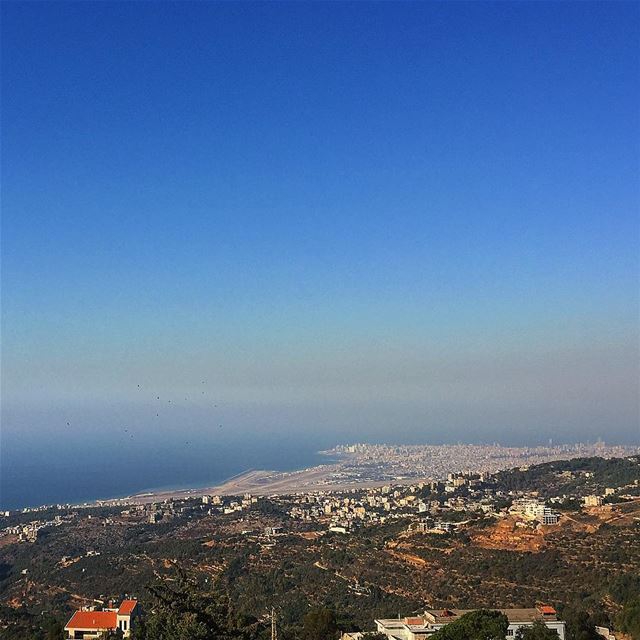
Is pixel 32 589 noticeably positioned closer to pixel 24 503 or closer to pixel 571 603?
pixel 571 603

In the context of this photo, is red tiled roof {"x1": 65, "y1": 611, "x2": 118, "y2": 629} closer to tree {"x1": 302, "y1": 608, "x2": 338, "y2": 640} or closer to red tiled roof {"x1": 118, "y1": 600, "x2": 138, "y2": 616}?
red tiled roof {"x1": 118, "y1": 600, "x2": 138, "y2": 616}

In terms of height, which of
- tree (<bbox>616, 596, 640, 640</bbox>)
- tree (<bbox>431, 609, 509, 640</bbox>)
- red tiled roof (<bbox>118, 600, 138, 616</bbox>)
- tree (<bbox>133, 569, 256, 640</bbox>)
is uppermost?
tree (<bbox>133, 569, 256, 640</bbox>)

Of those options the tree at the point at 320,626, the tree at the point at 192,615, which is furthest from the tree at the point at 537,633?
the tree at the point at 192,615

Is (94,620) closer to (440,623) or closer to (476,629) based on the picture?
(440,623)

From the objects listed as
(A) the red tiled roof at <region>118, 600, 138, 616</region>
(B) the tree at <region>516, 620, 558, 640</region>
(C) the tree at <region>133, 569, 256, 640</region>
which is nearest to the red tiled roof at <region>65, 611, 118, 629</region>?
(A) the red tiled roof at <region>118, 600, 138, 616</region>

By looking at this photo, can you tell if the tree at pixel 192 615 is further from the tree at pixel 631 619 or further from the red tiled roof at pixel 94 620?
the red tiled roof at pixel 94 620

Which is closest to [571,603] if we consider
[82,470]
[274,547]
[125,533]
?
[274,547]
